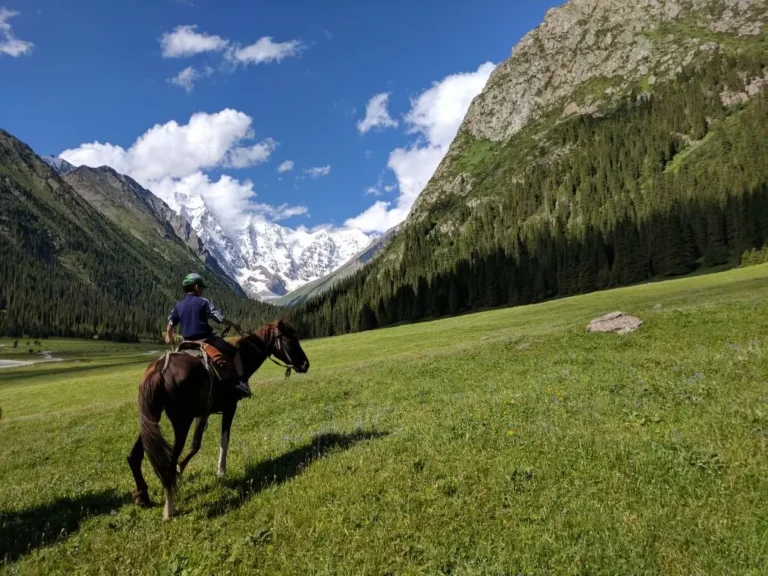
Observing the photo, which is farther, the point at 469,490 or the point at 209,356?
the point at 209,356

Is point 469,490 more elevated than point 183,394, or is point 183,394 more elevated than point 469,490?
point 183,394

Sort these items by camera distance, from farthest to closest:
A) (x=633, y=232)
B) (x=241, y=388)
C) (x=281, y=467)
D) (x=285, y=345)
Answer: (x=633, y=232)
(x=285, y=345)
(x=241, y=388)
(x=281, y=467)

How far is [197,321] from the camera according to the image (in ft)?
38.3

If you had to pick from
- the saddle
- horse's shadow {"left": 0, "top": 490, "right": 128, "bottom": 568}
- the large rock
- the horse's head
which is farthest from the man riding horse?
the large rock

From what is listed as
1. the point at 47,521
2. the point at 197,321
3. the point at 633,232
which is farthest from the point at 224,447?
the point at 633,232

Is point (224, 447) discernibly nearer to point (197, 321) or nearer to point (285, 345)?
point (197, 321)

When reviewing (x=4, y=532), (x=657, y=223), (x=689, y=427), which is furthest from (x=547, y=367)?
(x=657, y=223)

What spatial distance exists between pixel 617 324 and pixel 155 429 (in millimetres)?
26598

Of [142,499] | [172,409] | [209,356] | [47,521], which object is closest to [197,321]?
[209,356]

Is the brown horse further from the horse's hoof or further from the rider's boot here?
the rider's boot

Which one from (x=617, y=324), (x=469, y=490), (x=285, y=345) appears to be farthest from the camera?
(x=617, y=324)

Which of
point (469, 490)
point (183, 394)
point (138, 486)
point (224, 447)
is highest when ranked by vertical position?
point (183, 394)

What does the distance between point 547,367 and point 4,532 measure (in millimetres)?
18980

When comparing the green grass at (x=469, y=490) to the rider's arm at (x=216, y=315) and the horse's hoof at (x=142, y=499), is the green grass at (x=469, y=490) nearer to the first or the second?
the horse's hoof at (x=142, y=499)
